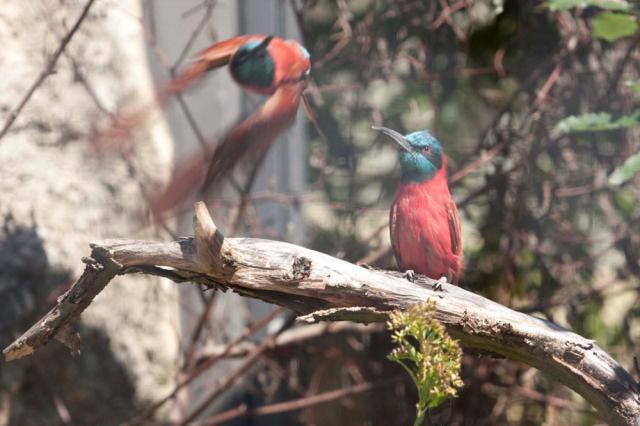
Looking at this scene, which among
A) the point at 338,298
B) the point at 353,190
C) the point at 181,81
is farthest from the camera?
the point at 353,190

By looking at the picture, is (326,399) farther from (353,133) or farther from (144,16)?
(144,16)

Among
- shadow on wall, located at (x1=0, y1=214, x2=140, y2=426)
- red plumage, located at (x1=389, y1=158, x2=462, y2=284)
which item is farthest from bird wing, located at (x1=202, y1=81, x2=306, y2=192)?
shadow on wall, located at (x1=0, y1=214, x2=140, y2=426)

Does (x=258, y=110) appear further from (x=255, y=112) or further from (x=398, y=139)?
(x=398, y=139)

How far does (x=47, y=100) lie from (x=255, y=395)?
3.84 feet

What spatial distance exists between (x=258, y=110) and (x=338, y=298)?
39cm

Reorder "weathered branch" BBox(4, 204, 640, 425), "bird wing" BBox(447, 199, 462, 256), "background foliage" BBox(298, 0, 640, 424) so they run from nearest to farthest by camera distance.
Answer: "weathered branch" BBox(4, 204, 640, 425), "bird wing" BBox(447, 199, 462, 256), "background foliage" BBox(298, 0, 640, 424)

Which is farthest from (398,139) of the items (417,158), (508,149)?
(508,149)

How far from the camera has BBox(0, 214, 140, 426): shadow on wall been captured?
2.12m

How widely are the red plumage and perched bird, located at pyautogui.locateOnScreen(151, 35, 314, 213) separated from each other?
26 centimetres

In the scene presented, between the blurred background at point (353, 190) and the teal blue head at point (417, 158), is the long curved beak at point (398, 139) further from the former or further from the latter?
the blurred background at point (353, 190)

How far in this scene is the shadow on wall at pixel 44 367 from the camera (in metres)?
2.12

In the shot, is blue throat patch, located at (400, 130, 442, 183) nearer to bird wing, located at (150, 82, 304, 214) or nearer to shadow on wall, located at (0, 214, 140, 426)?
bird wing, located at (150, 82, 304, 214)

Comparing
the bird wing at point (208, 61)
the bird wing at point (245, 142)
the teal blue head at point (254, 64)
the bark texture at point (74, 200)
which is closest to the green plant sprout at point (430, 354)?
the bird wing at point (245, 142)

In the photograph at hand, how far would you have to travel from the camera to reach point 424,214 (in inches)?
55.6
